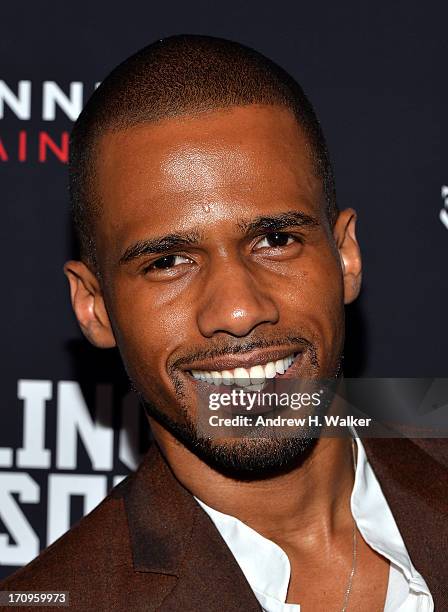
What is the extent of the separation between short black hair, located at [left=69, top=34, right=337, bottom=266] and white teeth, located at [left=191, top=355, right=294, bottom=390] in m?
0.33

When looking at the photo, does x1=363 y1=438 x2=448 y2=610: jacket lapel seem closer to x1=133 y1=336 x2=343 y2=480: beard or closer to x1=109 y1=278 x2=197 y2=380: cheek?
x1=133 y1=336 x2=343 y2=480: beard

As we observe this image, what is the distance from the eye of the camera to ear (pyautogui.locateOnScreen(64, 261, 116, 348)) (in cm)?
184

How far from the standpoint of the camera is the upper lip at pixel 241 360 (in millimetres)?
1575

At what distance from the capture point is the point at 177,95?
164cm

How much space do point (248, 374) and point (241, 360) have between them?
0.10 ft

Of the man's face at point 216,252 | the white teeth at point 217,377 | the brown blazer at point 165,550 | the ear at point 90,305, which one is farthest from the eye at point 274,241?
the brown blazer at point 165,550

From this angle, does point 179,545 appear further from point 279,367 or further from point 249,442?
point 279,367

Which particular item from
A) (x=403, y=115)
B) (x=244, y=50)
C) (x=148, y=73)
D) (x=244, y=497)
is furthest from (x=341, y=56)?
(x=244, y=497)

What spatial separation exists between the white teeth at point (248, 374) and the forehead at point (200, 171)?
26 cm

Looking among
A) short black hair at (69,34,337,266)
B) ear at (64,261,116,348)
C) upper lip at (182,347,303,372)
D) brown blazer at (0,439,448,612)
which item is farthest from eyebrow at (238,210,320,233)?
brown blazer at (0,439,448,612)

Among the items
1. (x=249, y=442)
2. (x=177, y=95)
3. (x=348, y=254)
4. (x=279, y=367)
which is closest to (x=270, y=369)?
(x=279, y=367)

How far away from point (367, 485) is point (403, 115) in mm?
1002

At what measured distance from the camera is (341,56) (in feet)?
7.70

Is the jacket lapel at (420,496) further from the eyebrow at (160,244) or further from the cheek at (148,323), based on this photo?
the eyebrow at (160,244)
